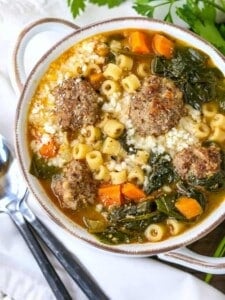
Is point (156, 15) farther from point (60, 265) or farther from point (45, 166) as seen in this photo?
point (60, 265)

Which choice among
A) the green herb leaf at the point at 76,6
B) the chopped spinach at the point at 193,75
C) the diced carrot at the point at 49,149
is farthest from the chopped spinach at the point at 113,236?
the green herb leaf at the point at 76,6

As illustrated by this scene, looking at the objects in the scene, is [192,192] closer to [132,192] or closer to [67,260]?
[132,192]

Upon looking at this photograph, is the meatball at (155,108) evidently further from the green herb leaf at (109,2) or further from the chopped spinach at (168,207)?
the green herb leaf at (109,2)

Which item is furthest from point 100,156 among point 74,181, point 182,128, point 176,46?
point 176,46

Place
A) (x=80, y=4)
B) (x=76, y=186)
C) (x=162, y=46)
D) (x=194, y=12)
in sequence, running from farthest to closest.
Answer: (x=80, y=4)
(x=194, y=12)
(x=162, y=46)
(x=76, y=186)

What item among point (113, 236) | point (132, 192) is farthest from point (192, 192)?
point (113, 236)

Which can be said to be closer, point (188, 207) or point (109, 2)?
point (188, 207)

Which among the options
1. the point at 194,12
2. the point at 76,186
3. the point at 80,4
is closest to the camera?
the point at 76,186
